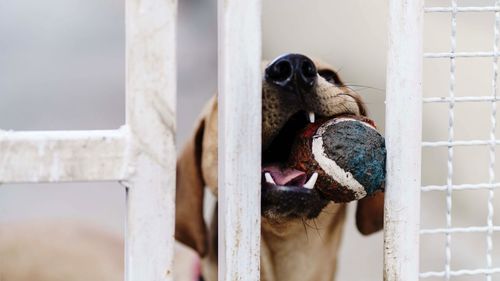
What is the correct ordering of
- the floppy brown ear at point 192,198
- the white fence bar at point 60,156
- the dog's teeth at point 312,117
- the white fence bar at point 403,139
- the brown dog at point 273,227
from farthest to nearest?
1. the floppy brown ear at point 192,198
2. the brown dog at point 273,227
3. the dog's teeth at point 312,117
4. the white fence bar at point 403,139
5. the white fence bar at point 60,156

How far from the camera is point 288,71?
1.70m

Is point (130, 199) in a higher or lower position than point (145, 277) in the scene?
higher

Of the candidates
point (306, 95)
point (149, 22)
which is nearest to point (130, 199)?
point (149, 22)

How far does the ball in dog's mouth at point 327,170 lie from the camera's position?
4.33 feet

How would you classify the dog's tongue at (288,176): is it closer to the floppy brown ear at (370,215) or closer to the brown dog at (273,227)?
the brown dog at (273,227)

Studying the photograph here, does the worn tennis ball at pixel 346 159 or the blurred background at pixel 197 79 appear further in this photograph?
the blurred background at pixel 197 79

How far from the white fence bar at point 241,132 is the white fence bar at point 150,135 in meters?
0.08

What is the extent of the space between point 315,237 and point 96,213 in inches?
55.4

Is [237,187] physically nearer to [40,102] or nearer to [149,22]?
[149,22]

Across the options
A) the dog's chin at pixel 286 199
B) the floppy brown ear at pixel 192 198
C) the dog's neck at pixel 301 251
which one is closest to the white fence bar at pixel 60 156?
the dog's chin at pixel 286 199

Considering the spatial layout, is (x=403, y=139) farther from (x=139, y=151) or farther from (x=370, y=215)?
(x=370, y=215)

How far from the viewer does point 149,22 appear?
1164mm

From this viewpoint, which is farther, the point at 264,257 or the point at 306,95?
the point at 264,257

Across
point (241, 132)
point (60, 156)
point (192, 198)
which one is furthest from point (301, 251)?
point (60, 156)
